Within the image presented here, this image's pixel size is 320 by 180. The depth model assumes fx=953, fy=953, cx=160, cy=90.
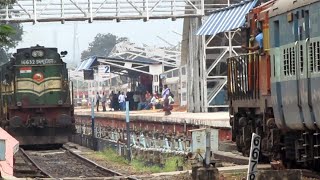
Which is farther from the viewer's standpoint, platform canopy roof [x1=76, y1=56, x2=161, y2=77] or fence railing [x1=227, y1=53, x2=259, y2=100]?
platform canopy roof [x1=76, y1=56, x2=161, y2=77]

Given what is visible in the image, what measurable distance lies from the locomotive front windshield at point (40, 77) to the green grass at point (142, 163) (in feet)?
15.8

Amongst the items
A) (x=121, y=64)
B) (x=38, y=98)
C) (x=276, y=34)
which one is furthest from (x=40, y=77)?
(x=121, y=64)

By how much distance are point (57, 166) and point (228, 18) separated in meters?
10.6

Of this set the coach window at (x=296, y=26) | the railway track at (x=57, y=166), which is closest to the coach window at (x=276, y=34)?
the coach window at (x=296, y=26)

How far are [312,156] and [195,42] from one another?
2963 centimetres

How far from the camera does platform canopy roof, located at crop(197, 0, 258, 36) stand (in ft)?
110

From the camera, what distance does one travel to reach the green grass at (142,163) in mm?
23375

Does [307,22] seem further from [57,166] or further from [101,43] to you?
[101,43]

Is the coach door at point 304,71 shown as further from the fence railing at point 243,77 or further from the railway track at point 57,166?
the railway track at point 57,166

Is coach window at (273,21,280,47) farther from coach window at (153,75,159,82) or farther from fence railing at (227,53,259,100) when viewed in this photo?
coach window at (153,75,159,82)

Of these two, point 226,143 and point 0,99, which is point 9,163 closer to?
point 226,143

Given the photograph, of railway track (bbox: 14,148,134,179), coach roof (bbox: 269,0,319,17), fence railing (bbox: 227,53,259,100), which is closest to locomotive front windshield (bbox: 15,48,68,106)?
railway track (bbox: 14,148,134,179)

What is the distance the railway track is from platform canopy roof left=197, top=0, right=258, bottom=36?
286 inches

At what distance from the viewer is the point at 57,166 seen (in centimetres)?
2777
